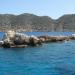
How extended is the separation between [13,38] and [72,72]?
45.3 m

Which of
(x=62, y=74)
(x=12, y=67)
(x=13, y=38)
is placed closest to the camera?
(x=62, y=74)

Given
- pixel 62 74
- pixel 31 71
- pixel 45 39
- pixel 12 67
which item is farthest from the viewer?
pixel 45 39

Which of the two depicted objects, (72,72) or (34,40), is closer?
(72,72)

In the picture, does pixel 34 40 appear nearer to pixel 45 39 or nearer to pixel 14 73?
pixel 45 39

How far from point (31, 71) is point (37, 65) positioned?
17.7 feet

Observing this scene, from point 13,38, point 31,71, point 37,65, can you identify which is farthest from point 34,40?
point 31,71

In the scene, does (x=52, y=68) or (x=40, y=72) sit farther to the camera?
(x=52, y=68)

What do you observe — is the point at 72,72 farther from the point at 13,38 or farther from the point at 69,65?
the point at 13,38

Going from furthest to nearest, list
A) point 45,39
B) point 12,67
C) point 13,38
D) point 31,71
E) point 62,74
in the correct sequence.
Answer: point 45,39, point 13,38, point 12,67, point 31,71, point 62,74

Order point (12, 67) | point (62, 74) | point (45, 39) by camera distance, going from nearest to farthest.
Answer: point (62, 74)
point (12, 67)
point (45, 39)

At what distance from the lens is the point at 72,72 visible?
1624 inches

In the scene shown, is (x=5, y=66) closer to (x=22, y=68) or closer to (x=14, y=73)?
(x=22, y=68)

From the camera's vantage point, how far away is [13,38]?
84.7 m

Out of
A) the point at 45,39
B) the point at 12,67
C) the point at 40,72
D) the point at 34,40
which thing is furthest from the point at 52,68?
the point at 45,39
